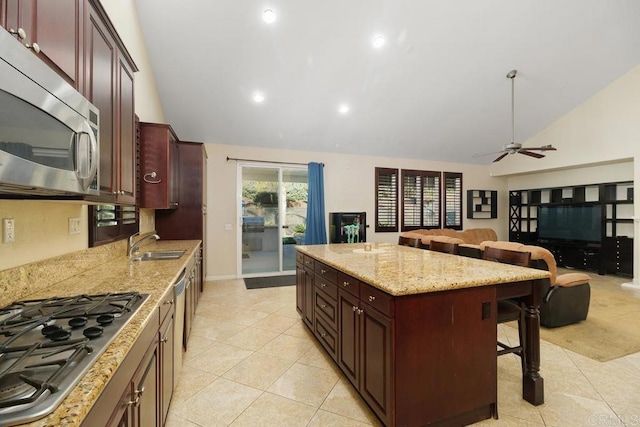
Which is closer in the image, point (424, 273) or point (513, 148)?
point (424, 273)

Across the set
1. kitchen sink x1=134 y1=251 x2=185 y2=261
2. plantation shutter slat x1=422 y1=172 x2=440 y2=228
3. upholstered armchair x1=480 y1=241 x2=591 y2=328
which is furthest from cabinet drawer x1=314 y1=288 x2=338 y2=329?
plantation shutter slat x1=422 y1=172 x2=440 y2=228

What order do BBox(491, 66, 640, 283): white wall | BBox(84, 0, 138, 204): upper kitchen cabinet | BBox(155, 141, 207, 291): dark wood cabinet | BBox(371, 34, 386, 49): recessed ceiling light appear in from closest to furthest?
BBox(84, 0, 138, 204): upper kitchen cabinet < BBox(371, 34, 386, 49): recessed ceiling light < BBox(155, 141, 207, 291): dark wood cabinet < BBox(491, 66, 640, 283): white wall

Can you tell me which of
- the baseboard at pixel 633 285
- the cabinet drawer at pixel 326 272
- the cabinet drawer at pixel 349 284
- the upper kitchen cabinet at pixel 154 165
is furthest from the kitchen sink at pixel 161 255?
the baseboard at pixel 633 285

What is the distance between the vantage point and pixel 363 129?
5516 mm

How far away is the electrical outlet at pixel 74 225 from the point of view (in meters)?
1.76

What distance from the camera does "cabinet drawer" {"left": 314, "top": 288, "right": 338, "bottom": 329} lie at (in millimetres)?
2186

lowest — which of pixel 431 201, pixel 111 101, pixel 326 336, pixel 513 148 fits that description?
pixel 326 336

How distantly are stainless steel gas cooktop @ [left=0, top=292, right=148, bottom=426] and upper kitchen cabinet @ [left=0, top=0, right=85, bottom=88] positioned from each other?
935 mm

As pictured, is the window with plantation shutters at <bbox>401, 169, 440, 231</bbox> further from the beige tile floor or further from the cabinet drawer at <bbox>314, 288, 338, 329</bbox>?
the cabinet drawer at <bbox>314, 288, 338, 329</bbox>

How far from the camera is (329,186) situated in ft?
19.9

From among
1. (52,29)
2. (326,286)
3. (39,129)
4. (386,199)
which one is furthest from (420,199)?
(39,129)

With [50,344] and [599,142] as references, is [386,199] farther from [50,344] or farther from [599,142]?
[50,344]

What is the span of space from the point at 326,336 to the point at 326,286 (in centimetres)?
44

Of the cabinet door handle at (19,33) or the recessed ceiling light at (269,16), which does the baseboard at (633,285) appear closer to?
the recessed ceiling light at (269,16)
